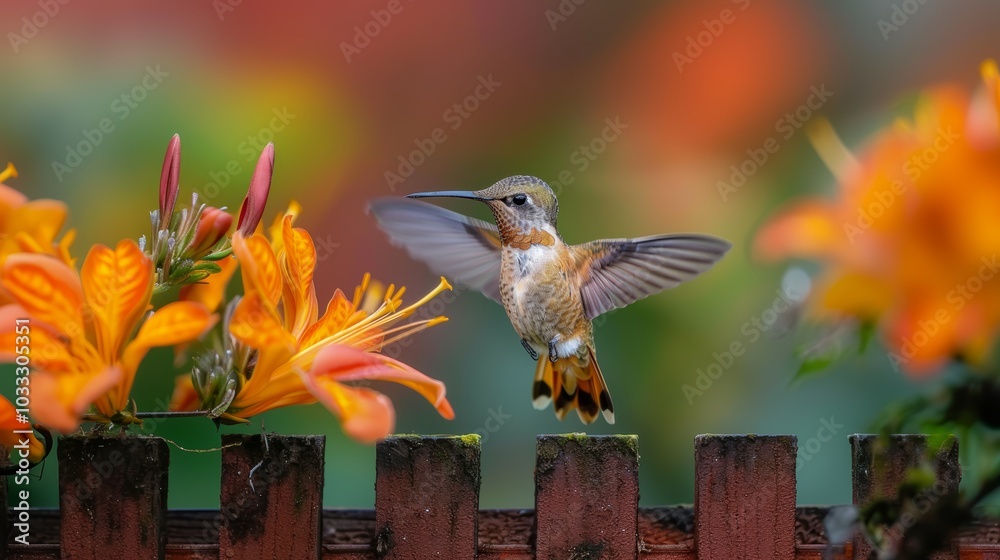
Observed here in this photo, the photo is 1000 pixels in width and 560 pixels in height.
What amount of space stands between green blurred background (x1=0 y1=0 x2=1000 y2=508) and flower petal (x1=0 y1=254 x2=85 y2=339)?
0.86 metres

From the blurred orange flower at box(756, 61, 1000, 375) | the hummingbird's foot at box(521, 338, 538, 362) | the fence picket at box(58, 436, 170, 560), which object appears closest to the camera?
the blurred orange flower at box(756, 61, 1000, 375)

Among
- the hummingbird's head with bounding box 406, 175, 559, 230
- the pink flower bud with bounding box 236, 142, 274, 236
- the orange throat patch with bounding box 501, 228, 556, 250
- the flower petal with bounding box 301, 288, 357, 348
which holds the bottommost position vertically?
the flower petal with bounding box 301, 288, 357, 348

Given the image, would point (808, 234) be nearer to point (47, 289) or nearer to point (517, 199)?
point (47, 289)

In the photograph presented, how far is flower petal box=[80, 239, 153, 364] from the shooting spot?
2.68 feet

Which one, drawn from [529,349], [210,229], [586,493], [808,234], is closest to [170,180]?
[210,229]

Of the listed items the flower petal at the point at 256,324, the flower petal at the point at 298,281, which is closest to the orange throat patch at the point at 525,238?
the flower petal at the point at 298,281

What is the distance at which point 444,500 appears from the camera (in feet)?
3.57

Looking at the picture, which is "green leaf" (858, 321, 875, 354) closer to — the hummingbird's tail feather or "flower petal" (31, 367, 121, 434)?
"flower petal" (31, 367, 121, 434)

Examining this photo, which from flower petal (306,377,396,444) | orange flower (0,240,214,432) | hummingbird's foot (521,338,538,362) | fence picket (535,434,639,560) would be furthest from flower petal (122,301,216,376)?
hummingbird's foot (521,338,538,362)

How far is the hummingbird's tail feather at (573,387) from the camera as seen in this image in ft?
5.65

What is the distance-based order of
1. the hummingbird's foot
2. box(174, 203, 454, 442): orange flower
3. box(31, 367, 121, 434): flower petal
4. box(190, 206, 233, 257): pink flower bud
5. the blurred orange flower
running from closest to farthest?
the blurred orange flower
box(31, 367, 121, 434): flower petal
box(174, 203, 454, 442): orange flower
box(190, 206, 233, 257): pink flower bud
the hummingbird's foot

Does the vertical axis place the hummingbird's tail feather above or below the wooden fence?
above

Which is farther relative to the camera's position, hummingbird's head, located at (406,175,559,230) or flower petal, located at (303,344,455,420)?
hummingbird's head, located at (406,175,559,230)

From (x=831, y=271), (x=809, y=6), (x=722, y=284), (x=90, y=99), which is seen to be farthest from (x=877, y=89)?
(x=831, y=271)
